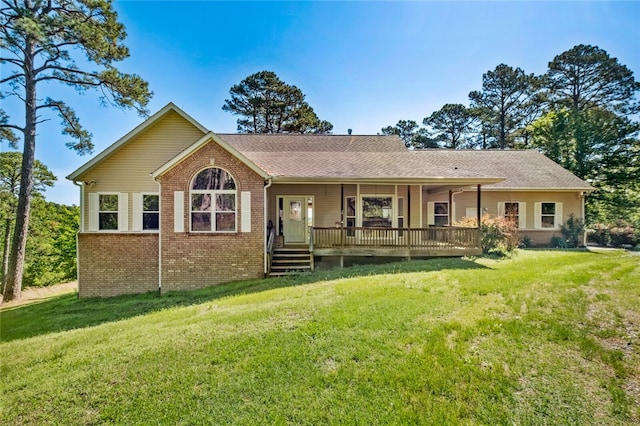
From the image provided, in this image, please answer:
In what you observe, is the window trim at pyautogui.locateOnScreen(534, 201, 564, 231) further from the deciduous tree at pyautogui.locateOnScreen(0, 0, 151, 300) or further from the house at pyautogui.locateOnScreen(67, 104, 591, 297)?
the deciduous tree at pyautogui.locateOnScreen(0, 0, 151, 300)

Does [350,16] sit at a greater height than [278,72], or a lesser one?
lesser

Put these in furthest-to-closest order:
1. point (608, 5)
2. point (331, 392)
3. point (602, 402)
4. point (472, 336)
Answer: point (608, 5)
point (472, 336)
point (331, 392)
point (602, 402)

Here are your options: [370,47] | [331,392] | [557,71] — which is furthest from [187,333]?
[557,71]

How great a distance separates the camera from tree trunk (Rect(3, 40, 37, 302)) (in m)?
13.7

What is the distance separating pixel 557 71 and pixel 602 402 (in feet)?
119

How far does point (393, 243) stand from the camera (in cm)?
1280

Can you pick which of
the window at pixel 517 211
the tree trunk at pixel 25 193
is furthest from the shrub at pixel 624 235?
the tree trunk at pixel 25 193

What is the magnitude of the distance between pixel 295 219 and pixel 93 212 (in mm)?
8011

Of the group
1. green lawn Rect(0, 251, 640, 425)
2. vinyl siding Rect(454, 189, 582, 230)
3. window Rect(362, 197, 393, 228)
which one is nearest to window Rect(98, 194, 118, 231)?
green lawn Rect(0, 251, 640, 425)

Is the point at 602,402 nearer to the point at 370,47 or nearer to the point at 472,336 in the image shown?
the point at 472,336

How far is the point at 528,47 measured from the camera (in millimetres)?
12258

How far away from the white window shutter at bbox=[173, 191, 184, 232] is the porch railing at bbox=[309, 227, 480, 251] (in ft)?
15.6

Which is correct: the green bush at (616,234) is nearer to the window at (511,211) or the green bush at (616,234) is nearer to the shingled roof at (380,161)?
the shingled roof at (380,161)

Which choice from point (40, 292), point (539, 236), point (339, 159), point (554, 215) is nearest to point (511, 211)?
point (539, 236)
